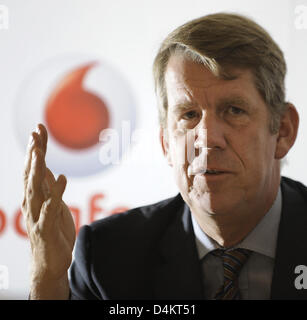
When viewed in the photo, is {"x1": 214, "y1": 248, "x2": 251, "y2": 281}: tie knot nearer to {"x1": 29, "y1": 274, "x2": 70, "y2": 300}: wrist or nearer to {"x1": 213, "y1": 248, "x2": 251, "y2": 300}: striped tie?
{"x1": 213, "y1": 248, "x2": 251, "y2": 300}: striped tie

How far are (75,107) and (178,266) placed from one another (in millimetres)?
819

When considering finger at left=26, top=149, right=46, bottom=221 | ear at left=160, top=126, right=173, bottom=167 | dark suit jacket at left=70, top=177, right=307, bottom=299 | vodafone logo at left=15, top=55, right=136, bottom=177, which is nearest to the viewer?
finger at left=26, top=149, right=46, bottom=221

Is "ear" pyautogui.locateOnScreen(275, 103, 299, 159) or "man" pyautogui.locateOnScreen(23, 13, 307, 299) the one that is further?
"ear" pyautogui.locateOnScreen(275, 103, 299, 159)

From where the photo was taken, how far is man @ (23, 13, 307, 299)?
0.85 m

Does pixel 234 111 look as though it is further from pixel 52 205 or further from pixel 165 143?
pixel 52 205

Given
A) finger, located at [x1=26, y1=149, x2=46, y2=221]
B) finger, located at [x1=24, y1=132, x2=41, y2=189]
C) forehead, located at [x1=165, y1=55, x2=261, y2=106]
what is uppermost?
forehead, located at [x1=165, y1=55, x2=261, y2=106]

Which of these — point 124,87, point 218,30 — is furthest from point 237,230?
A: point 124,87

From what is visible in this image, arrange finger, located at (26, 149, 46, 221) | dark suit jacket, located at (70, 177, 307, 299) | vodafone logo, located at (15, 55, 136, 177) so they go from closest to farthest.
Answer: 1. finger, located at (26, 149, 46, 221)
2. dark suit jacket, located at (70, 177, 307, 299)
3. vodafone logo, located at (15, 55, 136, 177)

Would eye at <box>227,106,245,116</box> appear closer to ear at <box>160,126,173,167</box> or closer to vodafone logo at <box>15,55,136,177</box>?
ear at <box>160,126,173,167</box>

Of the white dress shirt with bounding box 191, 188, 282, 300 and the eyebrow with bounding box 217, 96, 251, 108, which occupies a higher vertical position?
the eyebrow with bounding box 217, 96, 251, 108

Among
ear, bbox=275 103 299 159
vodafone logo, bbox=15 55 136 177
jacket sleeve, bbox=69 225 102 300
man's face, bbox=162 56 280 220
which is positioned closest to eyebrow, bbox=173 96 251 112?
man's face, bbox=162 56 280 220

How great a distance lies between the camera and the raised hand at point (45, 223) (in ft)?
2.67

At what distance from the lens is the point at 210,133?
0.84 metres

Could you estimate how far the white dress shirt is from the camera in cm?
91
